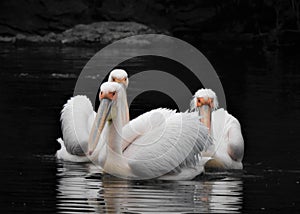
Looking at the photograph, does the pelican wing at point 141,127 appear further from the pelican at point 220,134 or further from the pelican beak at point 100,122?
the pelican at point 220,134

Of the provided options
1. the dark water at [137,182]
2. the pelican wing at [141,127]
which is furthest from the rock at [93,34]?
the pelican wing at [141,127]

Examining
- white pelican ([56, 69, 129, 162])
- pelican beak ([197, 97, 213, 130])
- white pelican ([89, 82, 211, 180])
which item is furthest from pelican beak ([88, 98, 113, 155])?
pelican beak ([197, 97, 213, 130])

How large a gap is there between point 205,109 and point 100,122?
1.50 metres

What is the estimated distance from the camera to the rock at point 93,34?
84.5 feet

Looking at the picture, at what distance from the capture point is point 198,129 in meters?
9.94

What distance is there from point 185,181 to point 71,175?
3.57 ft

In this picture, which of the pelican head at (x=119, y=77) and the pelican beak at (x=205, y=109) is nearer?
the pelican beak at (x=205, y=109)

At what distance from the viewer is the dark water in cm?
854

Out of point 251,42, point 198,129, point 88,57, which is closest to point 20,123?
point 198,129

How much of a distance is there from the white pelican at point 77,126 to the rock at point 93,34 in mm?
14559

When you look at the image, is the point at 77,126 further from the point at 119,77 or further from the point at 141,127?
the point at 141,127

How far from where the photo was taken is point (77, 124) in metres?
10.8

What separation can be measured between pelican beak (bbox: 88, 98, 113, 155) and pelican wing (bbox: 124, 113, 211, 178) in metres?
0.33

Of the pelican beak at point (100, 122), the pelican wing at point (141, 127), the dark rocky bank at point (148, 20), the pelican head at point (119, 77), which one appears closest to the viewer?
the pelican beak at point (100, 122)
